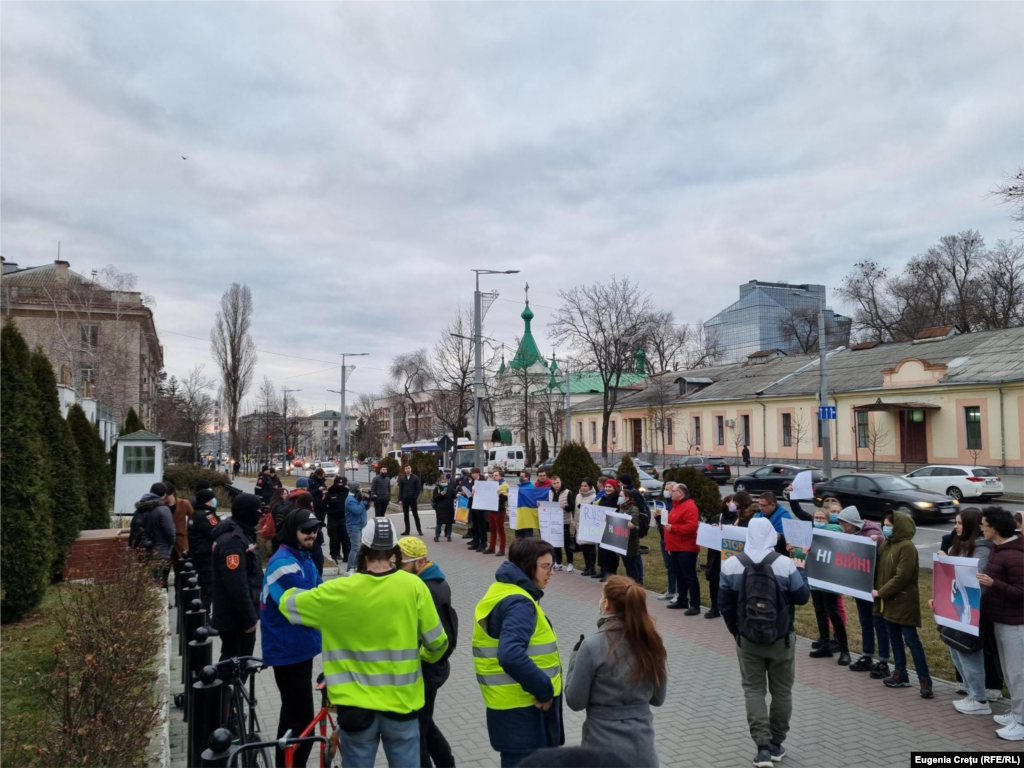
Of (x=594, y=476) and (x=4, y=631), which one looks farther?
(x=594, y=476)

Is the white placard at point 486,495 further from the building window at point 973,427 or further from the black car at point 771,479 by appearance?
the building window at point 973,427

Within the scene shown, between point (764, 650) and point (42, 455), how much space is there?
9.43m

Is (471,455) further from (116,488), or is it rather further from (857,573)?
(857,573)

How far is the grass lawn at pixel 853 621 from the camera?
8.41m

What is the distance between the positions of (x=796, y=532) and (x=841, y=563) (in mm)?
1677

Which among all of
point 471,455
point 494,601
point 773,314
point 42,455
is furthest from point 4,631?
point 773,314

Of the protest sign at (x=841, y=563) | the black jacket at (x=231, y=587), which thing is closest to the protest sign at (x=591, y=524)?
the protest sign at (x=841, y=563)

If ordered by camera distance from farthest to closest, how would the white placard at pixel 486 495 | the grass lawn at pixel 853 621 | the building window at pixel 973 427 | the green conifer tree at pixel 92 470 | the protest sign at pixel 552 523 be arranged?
the building window at pixel 973 427
the green conifer tree at pixel 92 470
the white placard at pixel 486 495
the protest sign at pixel 552 523
the grass lawn at pixel 853 621

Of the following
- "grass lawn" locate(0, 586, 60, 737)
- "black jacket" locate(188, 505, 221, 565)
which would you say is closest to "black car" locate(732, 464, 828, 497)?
"black jacket" locate(188, 505, 221, 565)

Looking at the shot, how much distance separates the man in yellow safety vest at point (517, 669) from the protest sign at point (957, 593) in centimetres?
466

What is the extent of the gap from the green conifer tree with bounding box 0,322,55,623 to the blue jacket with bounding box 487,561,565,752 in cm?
760

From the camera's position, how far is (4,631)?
8.62 meters

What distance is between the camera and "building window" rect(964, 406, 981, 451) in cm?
3712

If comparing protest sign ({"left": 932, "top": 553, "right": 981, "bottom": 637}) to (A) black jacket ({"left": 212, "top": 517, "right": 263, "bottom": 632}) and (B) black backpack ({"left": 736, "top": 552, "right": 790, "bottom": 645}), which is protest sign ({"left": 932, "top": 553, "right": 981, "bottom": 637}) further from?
(A) black jacket ({"left": 212, "top": 517, "right": 263, "bottom": 632})
